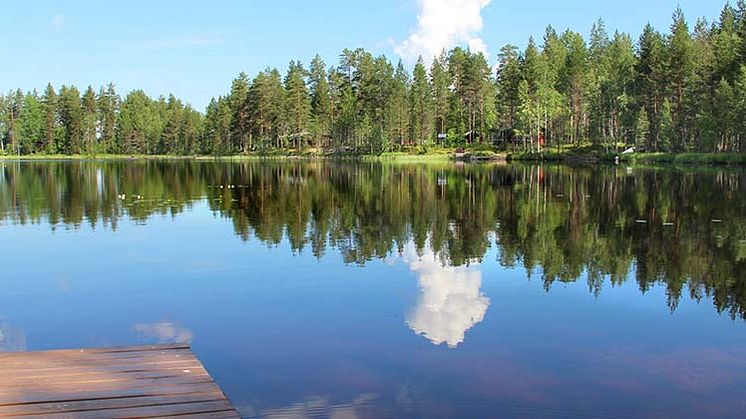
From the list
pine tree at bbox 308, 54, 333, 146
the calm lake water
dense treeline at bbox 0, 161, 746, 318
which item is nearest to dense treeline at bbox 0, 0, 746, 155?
pine tree at bbox 308, 54, 333, 146

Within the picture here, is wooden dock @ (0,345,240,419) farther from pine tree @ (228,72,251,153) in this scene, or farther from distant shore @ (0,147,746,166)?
pine tree @ (228,72,251,153)

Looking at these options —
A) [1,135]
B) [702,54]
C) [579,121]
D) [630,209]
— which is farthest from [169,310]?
[1,135]

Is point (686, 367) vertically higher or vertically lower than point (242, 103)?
lower

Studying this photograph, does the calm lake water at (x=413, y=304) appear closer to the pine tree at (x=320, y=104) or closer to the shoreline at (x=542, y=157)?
the shoreline at (x=542, y=157)

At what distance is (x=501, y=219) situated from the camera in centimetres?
2755

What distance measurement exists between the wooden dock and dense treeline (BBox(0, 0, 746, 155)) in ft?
252

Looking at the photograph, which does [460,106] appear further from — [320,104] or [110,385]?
[110,385]

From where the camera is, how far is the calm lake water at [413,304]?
28.7ft

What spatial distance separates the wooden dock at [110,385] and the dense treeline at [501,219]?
9.54 metres

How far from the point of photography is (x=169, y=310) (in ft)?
42.5

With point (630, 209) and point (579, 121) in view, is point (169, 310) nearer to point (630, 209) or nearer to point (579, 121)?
point (630, 209)

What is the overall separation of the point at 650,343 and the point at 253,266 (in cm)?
1014

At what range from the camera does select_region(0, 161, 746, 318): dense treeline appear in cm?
1716

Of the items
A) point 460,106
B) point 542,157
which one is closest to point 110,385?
point 542,157
